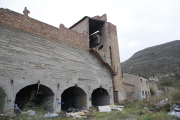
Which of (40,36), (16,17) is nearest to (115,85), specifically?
(40,36)

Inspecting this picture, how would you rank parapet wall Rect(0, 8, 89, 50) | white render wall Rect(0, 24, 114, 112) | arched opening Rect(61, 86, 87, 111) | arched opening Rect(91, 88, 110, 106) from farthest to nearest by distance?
arched opening Rect(91, 88, 110, 106), arched opening Rect(61, 86, 87, 111), parapet wall Rect(0, 8, 89, 50), white render wall Rect(0, 24, 114, 112)

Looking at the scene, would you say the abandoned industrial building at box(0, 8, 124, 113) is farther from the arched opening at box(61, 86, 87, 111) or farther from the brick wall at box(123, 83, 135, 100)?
the brick wall at box(123, 83, 135, 100)

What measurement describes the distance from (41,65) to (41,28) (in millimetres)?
3286

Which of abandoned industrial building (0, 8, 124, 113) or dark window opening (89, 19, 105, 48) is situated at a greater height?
dark window opening (89, 19, 105, 48)

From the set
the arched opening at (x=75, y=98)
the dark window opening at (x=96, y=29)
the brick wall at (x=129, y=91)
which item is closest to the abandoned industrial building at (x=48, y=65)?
the arched opening at (x=75, y=98)

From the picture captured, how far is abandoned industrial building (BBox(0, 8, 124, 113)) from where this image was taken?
29.1ft

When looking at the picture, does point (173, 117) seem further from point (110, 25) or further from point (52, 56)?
point (110, 25)

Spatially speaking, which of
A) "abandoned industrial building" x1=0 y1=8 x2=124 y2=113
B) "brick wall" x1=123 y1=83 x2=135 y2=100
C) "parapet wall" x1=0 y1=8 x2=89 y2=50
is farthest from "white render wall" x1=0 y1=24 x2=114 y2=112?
"brick wall" x1=123 y1=83 x2=135 y2=100

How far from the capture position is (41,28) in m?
11.2

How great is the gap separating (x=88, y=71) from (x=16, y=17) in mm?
7942

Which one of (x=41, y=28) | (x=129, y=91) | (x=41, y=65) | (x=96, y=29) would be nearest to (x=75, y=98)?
(x=41, y=65)

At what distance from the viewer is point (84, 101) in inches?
512

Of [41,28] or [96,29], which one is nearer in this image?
[41,28]

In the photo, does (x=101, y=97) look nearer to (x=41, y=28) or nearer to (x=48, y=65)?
(x=48, y=65)
